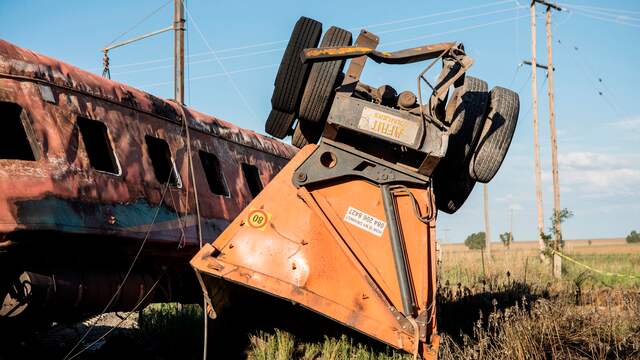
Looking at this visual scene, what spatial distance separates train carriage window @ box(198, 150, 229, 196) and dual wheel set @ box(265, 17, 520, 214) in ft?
10.8

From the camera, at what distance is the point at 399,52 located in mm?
6098

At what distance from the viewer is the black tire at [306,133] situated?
21.2ft

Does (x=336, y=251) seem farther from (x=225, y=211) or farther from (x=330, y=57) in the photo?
(x=225, y=211)

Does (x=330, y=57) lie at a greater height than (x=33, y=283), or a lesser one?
greater

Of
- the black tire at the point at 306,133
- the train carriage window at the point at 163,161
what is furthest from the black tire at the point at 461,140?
the train carriage window at the point at 163,161

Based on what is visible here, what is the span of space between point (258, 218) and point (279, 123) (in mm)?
1055

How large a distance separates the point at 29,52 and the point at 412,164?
4131 mm

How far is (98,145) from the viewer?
7793mm

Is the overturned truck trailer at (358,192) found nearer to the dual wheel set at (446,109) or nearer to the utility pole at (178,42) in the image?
the dual wheel set at (446,109)

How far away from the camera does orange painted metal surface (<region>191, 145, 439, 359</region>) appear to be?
548 cm

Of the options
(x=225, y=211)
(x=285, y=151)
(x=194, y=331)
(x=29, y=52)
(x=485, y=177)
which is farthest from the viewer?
(x=285, y=151)

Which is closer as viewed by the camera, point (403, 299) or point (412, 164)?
point (403, 299)

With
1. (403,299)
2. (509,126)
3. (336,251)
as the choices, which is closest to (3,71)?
(336,251)

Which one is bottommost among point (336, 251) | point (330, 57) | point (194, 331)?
point (194, 331)
